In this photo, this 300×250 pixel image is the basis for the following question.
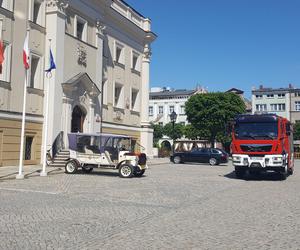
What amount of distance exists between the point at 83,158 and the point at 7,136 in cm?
528

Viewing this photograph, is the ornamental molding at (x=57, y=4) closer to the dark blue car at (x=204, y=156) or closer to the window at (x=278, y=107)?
the dark blue car at (x=204, y=156)

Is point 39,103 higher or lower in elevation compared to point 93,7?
lower

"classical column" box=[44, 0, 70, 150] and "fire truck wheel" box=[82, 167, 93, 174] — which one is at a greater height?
"classical column" box=[44, 0, 70, 150]

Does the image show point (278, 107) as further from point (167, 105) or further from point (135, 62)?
point (135, 62)

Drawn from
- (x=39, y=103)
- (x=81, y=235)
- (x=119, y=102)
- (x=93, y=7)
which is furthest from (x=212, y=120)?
(x=81, y=235)

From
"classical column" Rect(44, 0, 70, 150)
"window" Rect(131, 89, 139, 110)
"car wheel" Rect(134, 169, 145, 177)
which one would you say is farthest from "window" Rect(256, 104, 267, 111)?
"car wheel" Rect(134, 169, 145, 177)

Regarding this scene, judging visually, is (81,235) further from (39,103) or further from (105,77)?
(105,77)

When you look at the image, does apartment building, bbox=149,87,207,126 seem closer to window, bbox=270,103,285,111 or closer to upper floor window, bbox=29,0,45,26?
window, bbox=270,103,285,111

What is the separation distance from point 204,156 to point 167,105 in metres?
59.2

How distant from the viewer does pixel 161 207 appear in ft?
37.2

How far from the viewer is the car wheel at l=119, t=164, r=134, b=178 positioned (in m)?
20.1

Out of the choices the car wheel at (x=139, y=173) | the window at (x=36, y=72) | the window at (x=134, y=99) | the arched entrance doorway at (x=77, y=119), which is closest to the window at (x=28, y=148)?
the window at (x=36, y=72)

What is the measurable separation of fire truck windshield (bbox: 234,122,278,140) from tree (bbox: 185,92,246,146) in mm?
36987

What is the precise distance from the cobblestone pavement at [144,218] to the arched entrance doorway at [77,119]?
45.8 feet
